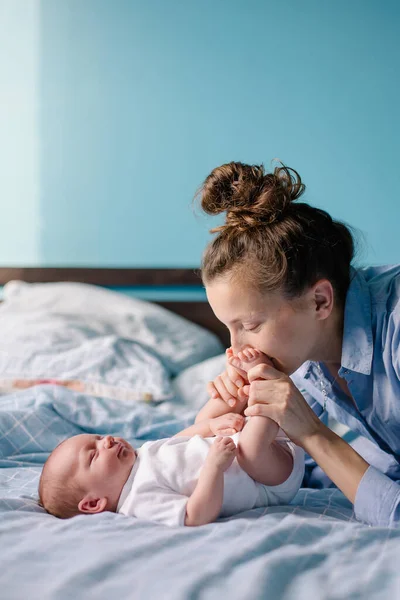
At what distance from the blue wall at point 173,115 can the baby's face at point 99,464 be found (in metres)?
1.72

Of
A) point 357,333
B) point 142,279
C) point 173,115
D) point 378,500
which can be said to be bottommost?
point 142,279

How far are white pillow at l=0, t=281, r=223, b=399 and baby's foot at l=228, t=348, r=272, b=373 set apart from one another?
923 millimetres

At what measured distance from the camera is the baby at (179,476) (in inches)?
41.6

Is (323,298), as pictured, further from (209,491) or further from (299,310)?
(209,491)

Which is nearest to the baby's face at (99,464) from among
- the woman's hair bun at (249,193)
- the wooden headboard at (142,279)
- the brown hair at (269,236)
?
the brown hair at (269,236)

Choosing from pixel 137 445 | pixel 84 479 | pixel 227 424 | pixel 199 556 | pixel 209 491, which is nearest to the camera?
pixel 199 556

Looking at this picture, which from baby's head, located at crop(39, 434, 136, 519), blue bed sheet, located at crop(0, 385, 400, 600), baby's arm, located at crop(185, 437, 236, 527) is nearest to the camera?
Result: blue bed sheet, located at crop(0, 385, 400, 600)

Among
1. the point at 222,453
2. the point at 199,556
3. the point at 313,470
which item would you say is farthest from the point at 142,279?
the point at 199,556

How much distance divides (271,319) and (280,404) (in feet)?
0.53

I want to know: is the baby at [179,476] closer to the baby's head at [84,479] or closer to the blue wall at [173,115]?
the baby's head at [84,479]

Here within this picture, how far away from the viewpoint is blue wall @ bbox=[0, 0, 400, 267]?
2742 mm

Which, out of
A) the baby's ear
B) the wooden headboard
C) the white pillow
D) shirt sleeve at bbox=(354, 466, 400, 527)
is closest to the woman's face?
shirt sleeve at bbox=(354, 466, 400, 527)

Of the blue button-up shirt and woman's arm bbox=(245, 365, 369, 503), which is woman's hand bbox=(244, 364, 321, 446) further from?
the blue button-up shirt

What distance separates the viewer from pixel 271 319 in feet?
3.77
